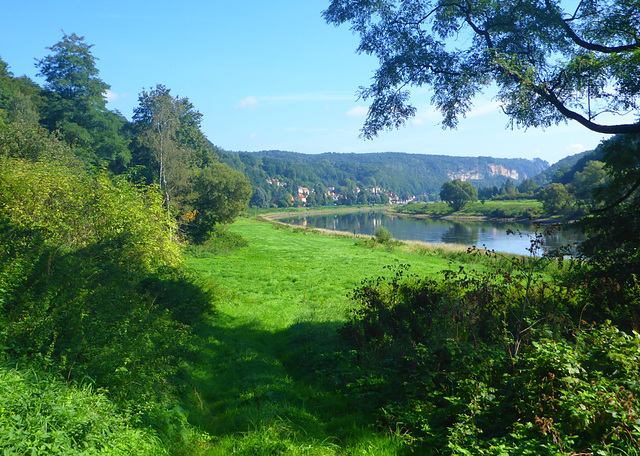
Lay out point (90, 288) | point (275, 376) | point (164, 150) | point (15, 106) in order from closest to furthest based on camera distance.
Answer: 1. point (90, 288)
2. point (275, 376)
3. point (164, 150)
4. point (15, 106)

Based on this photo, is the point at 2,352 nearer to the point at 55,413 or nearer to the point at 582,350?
the point at 55,413

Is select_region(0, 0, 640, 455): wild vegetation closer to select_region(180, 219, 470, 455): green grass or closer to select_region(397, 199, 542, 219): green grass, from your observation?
select_region(180, 219, 470, 455): green grass

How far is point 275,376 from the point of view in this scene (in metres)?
7.44

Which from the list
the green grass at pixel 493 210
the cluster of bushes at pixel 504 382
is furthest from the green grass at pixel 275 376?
the green grass at pixel 493 210

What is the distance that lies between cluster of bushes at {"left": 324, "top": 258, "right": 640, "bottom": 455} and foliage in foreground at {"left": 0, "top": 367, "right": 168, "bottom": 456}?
297 cm

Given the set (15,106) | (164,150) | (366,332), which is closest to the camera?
(366,332)

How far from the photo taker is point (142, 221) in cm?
1361

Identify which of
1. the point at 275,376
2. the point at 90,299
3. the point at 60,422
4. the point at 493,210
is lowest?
the point at 275,376

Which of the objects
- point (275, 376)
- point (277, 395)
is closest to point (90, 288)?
point (275, 376)

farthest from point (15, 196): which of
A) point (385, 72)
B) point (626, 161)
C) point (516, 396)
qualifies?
point (626, 161)

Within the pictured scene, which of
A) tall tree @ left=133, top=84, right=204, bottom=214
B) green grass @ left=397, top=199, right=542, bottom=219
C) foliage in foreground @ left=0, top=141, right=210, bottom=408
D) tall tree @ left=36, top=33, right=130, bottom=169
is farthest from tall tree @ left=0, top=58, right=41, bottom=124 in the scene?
green grass @ left=397, top=199, right=542, bottom=219

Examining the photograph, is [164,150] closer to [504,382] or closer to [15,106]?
[15,106]

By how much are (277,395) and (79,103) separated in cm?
4036

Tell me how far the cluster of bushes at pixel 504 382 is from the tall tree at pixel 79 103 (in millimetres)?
35616
